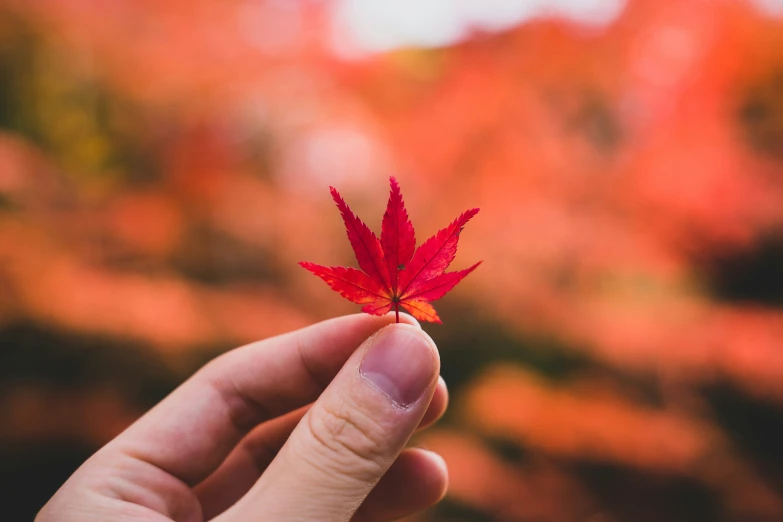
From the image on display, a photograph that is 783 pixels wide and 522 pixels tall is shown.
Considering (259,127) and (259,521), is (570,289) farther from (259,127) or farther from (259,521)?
(259,521)

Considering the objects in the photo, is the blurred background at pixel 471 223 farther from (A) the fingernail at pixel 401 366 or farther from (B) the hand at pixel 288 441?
(A) the fingernail at pixel 401 366

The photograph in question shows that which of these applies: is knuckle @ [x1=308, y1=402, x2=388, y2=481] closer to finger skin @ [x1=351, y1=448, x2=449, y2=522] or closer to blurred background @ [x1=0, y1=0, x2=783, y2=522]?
finger skin @ [x1=351, y1=448, x2=449, y2=522]

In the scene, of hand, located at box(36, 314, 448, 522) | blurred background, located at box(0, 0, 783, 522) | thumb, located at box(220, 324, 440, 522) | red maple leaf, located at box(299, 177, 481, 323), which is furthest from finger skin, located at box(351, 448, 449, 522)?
blurred background, located at box(0, 0, 783, 522)

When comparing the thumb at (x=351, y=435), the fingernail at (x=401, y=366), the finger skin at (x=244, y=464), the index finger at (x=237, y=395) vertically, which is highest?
the fingernail at (x=401, y=366)

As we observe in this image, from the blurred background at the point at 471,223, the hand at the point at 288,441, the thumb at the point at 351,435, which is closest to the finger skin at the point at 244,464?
the hand at the point at 288,441

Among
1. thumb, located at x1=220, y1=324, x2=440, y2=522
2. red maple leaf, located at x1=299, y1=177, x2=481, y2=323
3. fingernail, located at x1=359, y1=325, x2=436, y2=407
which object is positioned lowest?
thumb, located at x1=220, y1=324, x2=440, y2=522

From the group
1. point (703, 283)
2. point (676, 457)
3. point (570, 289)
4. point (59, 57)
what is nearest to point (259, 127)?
point (59, 57)
